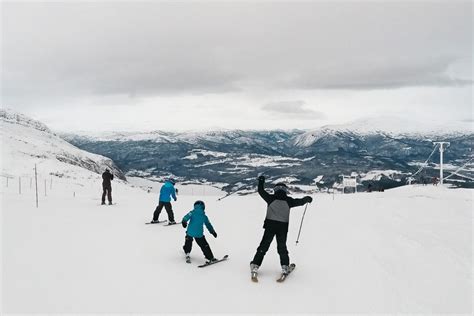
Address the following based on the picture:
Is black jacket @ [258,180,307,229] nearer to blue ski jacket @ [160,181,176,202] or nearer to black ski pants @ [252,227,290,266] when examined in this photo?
black ski pants @ [252,227,290,266]

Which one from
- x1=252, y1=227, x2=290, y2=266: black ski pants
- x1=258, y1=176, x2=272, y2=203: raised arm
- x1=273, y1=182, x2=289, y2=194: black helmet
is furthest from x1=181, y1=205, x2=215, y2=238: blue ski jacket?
x1=273, y1=182, x2=289, y2=194: black helmet

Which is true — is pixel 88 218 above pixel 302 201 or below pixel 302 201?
below

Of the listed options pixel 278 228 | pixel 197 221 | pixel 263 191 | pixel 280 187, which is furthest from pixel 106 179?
pixel 278 228

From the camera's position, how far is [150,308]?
6664 millimetres

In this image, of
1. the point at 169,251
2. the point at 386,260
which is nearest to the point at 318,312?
the point at 386,260

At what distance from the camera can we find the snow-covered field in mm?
6930

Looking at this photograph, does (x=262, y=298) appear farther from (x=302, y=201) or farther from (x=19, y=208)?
(x=19, y=208)

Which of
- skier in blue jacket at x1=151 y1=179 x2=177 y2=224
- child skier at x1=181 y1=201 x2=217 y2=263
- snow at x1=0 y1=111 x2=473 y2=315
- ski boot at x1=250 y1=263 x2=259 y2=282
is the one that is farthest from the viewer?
skier in blue jacket at x1=151 y1=179 x2=177 y2=224

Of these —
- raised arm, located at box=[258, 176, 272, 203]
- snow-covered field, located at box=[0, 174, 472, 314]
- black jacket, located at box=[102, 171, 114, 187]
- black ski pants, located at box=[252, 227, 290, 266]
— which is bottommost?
snow-covered field, located at box=[0, 174, 472, 314]

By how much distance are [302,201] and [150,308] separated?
4.00 metres

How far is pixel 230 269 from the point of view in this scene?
901 centimetres

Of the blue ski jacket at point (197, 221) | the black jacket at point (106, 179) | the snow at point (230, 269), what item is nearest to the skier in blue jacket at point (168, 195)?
the snow at point (230, 269)

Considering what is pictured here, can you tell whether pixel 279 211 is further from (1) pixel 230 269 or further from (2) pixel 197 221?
(2) pixel 197 221

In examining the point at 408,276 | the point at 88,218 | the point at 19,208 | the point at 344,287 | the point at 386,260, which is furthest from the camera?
the point at 19,208
